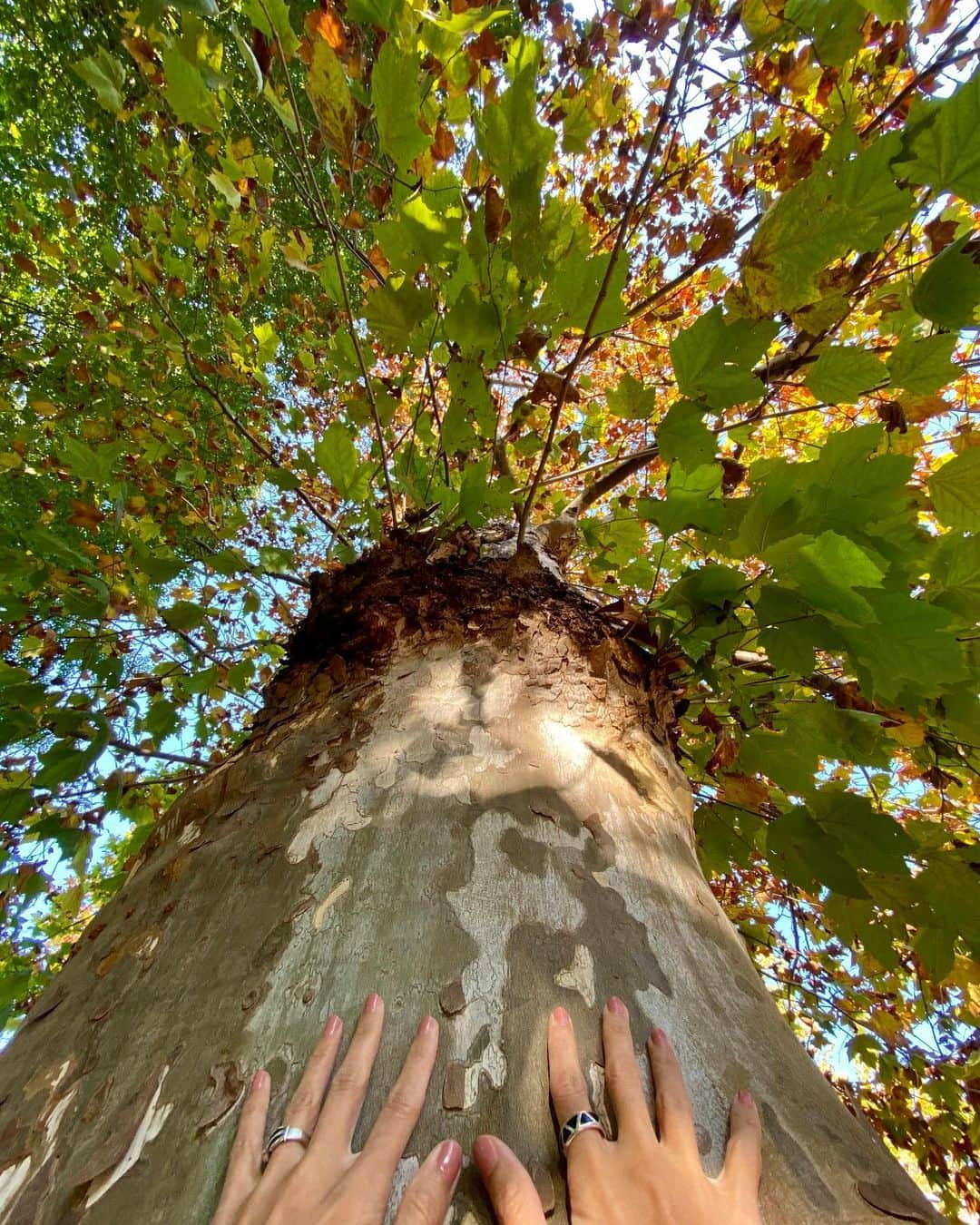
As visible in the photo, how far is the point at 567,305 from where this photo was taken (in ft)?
3.45

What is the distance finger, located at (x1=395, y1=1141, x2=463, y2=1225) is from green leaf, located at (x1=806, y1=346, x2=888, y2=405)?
1193 millimetres

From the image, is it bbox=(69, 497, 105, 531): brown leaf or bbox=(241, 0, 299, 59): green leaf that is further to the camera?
bbox=(69, 497, 105, 531): brown leaf

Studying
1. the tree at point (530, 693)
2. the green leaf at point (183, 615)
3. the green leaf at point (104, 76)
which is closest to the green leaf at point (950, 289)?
the tree at point (530, 693)

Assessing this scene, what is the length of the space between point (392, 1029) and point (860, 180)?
3.97 feet

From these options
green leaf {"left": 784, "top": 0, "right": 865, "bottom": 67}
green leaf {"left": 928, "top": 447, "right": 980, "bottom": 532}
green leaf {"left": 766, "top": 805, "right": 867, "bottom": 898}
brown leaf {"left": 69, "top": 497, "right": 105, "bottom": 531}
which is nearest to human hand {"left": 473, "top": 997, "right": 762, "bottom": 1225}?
green leaf {"left": 766, "top": 805, "right": 867, "bottom": 898}

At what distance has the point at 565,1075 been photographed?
0.58m

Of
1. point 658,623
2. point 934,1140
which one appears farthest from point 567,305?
point 934,1140

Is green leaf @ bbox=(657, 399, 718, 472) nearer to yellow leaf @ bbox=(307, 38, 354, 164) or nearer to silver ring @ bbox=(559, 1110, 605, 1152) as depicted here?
yellow leaf @ bbox=(307, 38, 354, 164)

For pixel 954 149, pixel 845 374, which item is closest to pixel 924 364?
pixel 845 374

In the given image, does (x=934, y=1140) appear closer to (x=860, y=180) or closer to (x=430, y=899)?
(x=430, y=899)

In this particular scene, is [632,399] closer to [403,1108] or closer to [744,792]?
[744,792]

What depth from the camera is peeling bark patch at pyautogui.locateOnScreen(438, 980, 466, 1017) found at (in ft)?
2.05

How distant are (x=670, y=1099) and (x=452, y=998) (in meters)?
0.23

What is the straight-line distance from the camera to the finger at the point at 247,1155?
0.51 m
